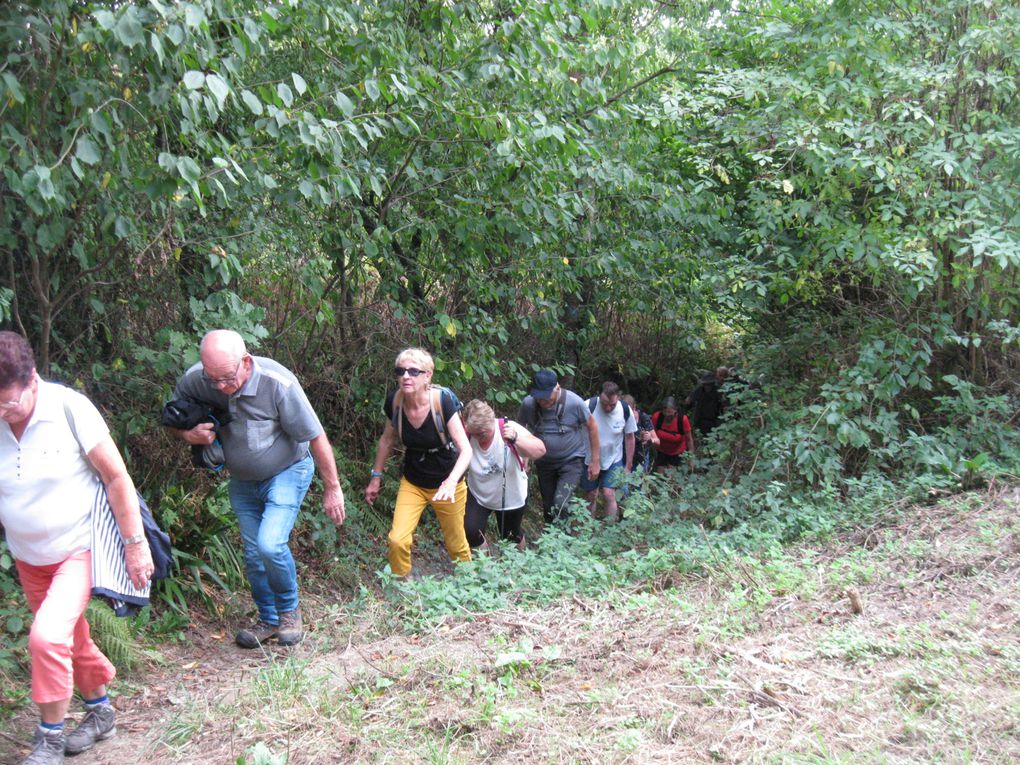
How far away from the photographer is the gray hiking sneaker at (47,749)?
3863 mm

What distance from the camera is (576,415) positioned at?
890 cm

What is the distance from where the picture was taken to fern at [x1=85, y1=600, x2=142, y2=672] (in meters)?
5.43

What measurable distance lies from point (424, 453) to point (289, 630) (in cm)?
161

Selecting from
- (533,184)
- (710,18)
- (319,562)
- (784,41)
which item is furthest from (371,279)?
(710,18)

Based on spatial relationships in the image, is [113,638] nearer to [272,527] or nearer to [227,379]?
[272,527]

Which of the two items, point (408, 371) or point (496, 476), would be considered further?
point (496, 476)

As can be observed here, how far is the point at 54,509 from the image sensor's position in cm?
384

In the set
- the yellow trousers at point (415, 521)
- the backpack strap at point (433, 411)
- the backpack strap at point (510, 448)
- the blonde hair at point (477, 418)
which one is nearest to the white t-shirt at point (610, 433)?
the backpack strap at point (510, 448)

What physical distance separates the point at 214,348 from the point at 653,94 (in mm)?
7672

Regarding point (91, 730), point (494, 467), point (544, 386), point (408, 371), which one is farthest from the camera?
point (544, 386)

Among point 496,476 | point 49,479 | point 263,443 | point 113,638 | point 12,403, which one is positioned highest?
point 12,403

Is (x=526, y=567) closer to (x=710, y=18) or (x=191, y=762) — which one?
(x=191, y=762)

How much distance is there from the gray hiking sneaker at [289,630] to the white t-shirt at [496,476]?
84.6 inches

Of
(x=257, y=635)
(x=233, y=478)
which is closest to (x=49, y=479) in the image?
(x=233, y=478)
